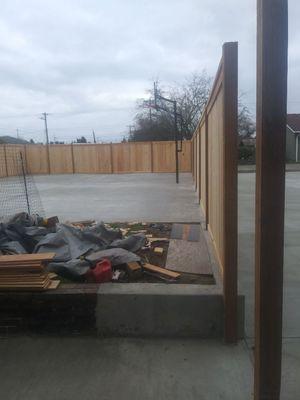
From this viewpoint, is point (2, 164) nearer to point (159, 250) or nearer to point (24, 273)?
point (159, 250)

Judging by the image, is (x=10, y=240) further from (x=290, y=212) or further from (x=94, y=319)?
(x=290, y=212)

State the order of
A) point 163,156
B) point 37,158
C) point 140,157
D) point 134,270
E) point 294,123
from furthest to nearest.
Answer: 1. point 294,123
2. point 37,158
3. point 140,157
4. point 163,156
5. point 134,270

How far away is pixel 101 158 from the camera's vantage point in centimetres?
3200

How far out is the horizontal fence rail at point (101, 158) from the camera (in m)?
30.6

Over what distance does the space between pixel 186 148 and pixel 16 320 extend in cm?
2701

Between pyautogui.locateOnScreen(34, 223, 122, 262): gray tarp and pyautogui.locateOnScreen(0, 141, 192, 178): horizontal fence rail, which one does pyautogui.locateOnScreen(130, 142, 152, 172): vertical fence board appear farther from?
pyautogui.locateOnScreen(34, 223, 122, 262): gray tarp

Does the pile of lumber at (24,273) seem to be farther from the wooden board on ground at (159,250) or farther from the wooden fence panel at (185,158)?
the wooden fence panel at (185,158)

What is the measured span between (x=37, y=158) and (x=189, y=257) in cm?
3003

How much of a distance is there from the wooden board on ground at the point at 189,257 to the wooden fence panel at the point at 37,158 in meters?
28.9

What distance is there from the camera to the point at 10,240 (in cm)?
479

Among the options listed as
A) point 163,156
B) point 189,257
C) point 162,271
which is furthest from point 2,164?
point 162,271

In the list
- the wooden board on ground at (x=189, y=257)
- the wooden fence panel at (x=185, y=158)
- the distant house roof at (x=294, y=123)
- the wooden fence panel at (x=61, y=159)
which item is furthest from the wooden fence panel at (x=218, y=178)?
the distant house roof at (x=294, y=123)

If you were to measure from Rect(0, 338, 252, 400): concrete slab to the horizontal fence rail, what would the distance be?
26.8 m

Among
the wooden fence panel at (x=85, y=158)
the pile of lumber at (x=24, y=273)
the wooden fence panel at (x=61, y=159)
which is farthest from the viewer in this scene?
the wooden fence panel at (x=61, y=159)
